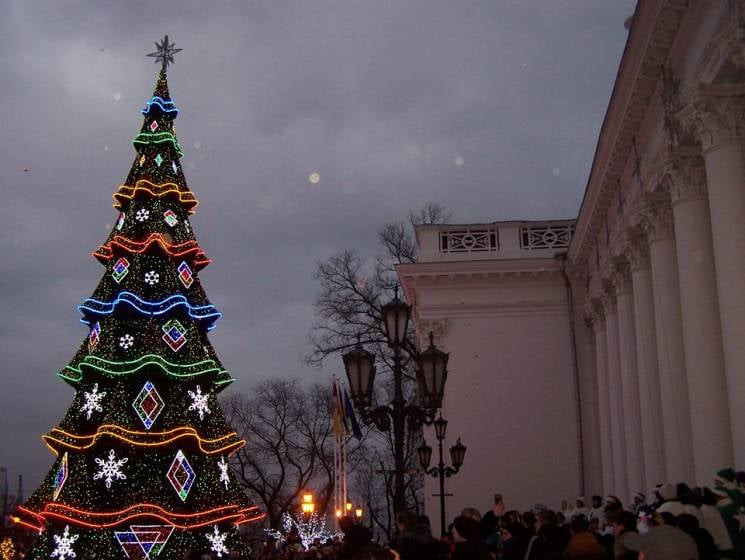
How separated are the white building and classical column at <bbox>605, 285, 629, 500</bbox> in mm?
53

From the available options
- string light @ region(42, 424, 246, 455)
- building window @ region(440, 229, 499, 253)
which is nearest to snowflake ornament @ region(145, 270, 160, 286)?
string light @ region(42, 424, 246, 455)

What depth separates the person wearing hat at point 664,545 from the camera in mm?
5066

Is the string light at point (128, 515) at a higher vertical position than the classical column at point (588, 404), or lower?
lower

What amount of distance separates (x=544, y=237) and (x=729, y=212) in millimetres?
15899

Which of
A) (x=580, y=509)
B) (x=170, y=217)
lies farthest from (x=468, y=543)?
(x=170, y=217)

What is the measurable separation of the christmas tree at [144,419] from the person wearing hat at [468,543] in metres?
12.4

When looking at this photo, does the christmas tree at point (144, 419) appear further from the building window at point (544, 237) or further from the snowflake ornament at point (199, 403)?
the building window at point (544, 237)

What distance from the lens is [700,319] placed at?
13633mm

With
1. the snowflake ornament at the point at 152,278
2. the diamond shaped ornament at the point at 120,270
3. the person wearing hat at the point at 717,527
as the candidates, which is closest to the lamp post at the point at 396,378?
the person wearing hat at the point at 717,527

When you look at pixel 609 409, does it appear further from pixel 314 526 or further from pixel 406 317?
pixel 314 526

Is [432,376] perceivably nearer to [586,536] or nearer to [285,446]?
[586,536]

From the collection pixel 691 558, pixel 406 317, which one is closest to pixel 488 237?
pixel 406 317

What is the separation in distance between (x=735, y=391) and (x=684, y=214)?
3.63m

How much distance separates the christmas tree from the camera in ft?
56.4
